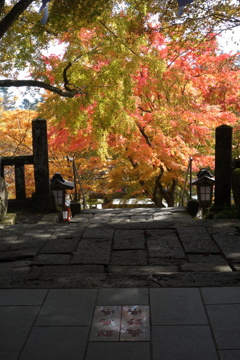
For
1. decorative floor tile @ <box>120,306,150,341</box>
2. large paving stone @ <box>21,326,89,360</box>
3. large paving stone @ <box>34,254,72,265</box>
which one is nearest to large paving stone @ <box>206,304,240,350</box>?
decorative floor tile @ <box>120,306,150,341</box>

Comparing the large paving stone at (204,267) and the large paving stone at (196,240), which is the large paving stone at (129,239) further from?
the large paving stone at (204,267)

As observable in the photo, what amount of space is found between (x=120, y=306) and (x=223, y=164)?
532 centimetres

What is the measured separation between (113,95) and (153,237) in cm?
400

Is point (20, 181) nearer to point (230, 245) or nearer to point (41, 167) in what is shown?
point (41, 167)

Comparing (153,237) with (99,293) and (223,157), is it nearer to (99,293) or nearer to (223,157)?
(99,293)

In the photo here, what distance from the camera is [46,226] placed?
21.2 feet

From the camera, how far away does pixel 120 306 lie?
319 centimetres

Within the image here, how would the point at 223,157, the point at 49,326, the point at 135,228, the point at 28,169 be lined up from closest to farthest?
1. the point at 49,326
2. the point at 135,228
3. the point at 223,157
4. the point at 28,169

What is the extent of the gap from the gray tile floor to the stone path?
222 mm

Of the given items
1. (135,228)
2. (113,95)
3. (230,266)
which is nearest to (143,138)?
(113,95)

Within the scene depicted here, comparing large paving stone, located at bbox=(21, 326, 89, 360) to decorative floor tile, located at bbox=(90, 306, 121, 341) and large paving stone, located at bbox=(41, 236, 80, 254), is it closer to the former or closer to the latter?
decorative floor tile, located at bbox=(90, 306, 121, 341)

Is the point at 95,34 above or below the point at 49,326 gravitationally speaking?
above

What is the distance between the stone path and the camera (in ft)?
12.4

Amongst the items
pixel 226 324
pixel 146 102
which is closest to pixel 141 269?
pixel 226 324
